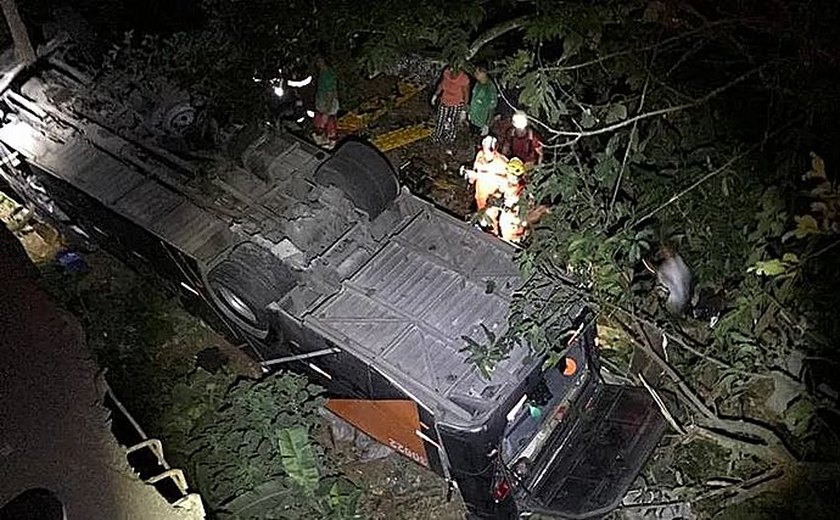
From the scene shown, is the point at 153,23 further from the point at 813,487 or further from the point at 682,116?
A: the point at 813,487

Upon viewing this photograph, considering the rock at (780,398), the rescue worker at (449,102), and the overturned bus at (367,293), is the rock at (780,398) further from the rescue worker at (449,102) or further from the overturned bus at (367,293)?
the rescue worker at (449,102)

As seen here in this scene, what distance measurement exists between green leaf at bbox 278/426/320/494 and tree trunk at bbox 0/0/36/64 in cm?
445

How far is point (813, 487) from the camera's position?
573 centimetres

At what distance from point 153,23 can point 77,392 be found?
380 inches

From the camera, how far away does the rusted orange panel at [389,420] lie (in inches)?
243

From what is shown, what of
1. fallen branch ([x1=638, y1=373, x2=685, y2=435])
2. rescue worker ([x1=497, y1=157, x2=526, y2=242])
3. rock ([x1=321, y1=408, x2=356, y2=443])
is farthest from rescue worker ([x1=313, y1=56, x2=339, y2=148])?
fallen branch ([x1=638, y1=373, x2=685, y2=435])

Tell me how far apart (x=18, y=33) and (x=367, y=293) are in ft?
13.9

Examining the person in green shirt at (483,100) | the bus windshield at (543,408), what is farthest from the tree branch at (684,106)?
the person in green shirt at (483,100)

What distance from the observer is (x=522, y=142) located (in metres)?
8.48

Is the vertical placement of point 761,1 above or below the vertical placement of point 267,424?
above

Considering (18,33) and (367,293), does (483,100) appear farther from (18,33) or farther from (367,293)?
(18,33)

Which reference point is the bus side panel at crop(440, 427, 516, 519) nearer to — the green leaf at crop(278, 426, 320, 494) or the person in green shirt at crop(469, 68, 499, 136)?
the green leaf at crop(278, 426, 320, 494)

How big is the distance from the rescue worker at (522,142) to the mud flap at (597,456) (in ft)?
8.24

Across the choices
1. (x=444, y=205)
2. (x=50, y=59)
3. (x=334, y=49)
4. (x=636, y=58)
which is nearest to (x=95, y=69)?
(x=50, y=59)
